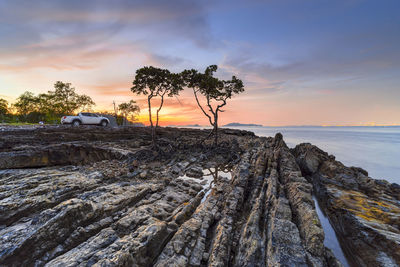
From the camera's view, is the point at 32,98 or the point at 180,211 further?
the point at 32,98

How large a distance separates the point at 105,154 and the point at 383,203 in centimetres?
2221

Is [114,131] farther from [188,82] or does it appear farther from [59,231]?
[59,231]

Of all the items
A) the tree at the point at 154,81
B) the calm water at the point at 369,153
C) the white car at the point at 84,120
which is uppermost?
the tree at the point at 154,81

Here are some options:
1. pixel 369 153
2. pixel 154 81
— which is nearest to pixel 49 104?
pixel 154 81

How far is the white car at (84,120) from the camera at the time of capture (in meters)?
25.3

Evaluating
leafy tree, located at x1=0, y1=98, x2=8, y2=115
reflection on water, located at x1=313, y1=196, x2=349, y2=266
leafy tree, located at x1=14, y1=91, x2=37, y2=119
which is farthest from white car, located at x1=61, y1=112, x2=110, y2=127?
leafy tree, located at x1=0, y1=98, x2=8, y2=115

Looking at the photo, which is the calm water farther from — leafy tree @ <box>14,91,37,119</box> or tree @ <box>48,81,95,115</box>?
leafy tree @ <box>14,91,37,119</box>

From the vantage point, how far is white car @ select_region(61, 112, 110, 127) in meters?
25.3

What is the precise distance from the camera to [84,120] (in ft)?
86.2

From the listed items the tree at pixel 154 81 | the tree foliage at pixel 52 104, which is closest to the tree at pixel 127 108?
the tree foliage at pixel 52 104

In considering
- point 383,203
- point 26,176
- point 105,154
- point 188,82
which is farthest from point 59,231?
point 188,82

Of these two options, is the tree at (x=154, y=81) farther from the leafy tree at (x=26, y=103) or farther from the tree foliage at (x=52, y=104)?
the leafy tree at (x=26, y=103)

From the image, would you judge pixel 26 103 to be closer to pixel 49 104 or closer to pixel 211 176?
pixel 49 104

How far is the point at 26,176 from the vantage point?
9.30 meters
